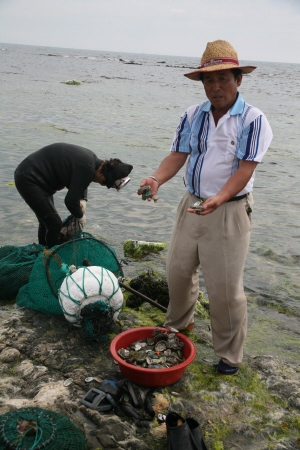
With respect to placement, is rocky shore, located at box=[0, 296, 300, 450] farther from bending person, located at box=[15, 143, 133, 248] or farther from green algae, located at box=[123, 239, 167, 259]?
green algae, located at box=[123, 239, 167, 259]

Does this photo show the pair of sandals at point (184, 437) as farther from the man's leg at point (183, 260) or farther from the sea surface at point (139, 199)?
A: the sea surface at point (139, 199)

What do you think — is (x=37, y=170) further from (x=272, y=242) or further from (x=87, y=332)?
(x=272, y=242)

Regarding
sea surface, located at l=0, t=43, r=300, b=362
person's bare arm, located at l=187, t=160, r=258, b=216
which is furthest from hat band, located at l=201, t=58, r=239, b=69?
sea surface, located at l=0, t=43, r=300, b=362

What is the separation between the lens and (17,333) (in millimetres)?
4793

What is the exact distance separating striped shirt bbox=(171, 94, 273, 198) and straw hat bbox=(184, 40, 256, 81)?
261 mm

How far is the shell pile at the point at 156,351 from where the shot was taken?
4053mm

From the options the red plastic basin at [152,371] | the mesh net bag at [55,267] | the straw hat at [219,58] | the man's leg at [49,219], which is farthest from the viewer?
the man's leg at [49,219]

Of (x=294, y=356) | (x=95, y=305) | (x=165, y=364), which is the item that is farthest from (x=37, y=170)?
(x=294, y=356)

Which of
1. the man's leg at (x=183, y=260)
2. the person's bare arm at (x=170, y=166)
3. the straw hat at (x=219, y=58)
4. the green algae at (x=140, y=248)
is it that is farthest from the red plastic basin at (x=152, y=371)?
the green algae at (x=140, y=248)

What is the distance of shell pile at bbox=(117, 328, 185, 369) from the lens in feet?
13.3

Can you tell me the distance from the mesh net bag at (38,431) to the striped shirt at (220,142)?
1.99m

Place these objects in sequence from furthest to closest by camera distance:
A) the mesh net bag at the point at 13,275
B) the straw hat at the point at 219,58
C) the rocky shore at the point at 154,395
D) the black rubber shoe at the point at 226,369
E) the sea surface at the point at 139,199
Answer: the sea surface at the point at 139,199
the mesh net bag at the point at 13,275
the black rubber shoe at the point at 226,369
the straw hat at the point at 219,58
the rocky shore at the point at 154,395

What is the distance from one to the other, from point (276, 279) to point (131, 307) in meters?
2.73

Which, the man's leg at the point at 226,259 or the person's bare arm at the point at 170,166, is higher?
the person's bare arm at the point at 170,166
